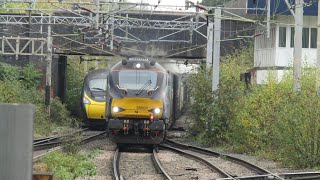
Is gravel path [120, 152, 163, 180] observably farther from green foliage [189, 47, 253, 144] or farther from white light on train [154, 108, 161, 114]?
green foliage [189, 47, 253, 144]

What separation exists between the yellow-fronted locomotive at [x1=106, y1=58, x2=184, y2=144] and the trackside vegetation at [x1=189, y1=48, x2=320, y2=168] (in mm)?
2985

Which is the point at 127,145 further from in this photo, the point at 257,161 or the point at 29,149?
the point at 29,149

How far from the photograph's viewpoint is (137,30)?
4297cm

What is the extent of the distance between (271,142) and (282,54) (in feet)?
53.5

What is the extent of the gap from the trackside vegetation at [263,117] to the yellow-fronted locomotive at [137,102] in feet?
9.79

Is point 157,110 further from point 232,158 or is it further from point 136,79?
point 232,158

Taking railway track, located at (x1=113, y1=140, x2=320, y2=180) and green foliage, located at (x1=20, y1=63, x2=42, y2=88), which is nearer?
railway track, located at (x1=113, y1=140, x2=320, y2=180)

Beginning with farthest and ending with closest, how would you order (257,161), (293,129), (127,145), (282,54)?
(282,54) < (127,145) < (257,161) < (293,129)

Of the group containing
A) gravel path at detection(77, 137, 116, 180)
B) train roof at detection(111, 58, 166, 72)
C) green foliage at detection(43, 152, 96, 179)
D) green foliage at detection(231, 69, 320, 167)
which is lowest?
gravel path at detection(77, 137, 116, 180)

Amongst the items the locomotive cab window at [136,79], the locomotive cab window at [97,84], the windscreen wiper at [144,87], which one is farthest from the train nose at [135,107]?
the locomotive cab window at [97,84]

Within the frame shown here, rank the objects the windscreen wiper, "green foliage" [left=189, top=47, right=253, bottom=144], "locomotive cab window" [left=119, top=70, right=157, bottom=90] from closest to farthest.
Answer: the windscreen wiper < "locomotive cab window" [left=119, top=70, right=157, bottom=90] < "green foliage" [left=189, top=47, right=253, bottom=144]

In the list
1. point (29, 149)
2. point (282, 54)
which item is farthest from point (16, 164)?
point (282, 54)

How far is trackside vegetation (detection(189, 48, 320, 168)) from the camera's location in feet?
55.8

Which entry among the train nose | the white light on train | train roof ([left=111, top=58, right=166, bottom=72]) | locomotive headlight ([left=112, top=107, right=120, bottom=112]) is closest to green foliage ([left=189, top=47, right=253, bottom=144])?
train roof ([left=111, top=58, right=166, bottom=72])
